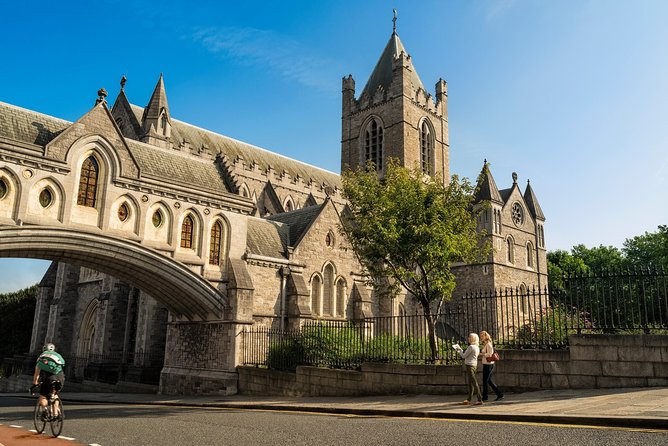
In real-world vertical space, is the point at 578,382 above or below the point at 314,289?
below

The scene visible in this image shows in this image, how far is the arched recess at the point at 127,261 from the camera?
1526cm

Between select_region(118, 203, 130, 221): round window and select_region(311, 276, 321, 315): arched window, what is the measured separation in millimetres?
9328

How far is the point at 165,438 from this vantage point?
8.50 metres

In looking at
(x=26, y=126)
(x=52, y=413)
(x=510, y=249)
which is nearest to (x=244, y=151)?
(x=510, y=249)

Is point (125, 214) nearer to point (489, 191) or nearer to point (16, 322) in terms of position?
point (489, 191)

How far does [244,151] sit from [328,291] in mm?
21187

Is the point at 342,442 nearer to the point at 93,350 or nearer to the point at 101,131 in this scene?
the point at 101,131

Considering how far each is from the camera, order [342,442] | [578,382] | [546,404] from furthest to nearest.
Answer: [578,382] < [546,404] < [342,442]

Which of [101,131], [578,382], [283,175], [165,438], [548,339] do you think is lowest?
[165,438]

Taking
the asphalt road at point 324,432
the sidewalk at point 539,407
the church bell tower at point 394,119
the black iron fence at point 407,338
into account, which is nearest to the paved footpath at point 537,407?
the sidewalk at point 539,407

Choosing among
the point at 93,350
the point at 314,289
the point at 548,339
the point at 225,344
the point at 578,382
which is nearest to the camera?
the point at 578,382


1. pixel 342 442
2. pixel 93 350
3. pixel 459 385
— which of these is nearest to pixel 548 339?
pixel 459 385

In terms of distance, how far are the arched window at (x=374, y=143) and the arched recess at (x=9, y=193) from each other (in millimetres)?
38258

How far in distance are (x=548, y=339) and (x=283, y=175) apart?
30650mm
